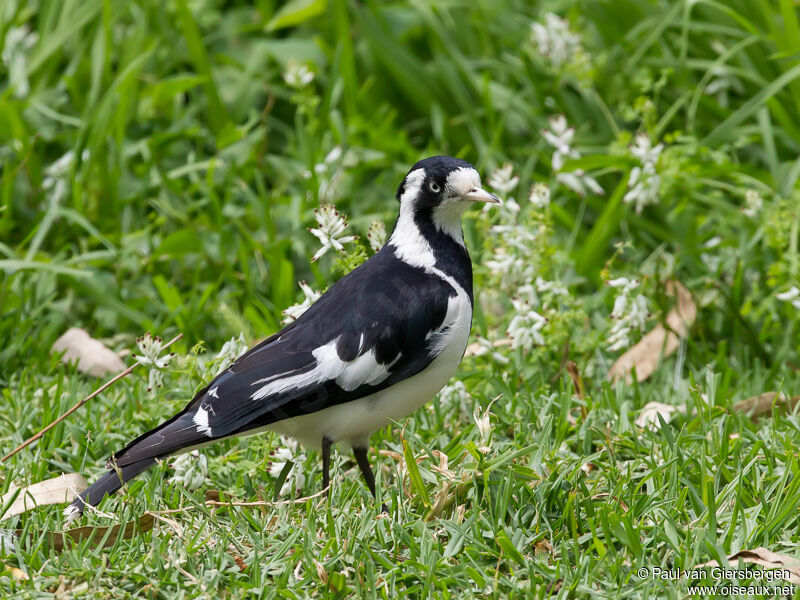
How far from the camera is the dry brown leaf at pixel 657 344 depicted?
3.98m

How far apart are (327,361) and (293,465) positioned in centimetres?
40

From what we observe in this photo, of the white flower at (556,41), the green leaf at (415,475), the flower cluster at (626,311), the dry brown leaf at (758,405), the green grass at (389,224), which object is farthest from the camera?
the white flower at (556,41)

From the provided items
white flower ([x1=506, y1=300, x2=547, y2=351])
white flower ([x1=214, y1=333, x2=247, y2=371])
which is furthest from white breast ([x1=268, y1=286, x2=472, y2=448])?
white flower ([x1=506, y1=300, x2=547, y2=351])

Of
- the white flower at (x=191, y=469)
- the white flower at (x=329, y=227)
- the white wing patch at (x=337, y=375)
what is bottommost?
the white flower at (x=191, y=469)

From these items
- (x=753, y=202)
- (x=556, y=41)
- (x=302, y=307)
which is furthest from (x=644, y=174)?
(x=302, y=307)

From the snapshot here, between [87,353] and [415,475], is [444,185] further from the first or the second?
[87,353]

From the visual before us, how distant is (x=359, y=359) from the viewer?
115 inches

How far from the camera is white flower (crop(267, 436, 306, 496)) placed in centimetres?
308

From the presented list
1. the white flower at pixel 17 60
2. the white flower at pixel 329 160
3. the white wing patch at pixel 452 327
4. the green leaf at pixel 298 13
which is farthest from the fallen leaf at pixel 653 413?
the white flower at pixel 17 60

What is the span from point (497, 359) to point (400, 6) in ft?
8.34

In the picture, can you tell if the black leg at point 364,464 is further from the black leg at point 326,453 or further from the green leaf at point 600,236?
the green leaf at point 600,236

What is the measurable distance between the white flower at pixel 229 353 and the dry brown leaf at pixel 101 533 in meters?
0.57

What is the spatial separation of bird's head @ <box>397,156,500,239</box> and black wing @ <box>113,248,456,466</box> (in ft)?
0.62

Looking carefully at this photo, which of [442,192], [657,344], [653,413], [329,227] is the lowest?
[657,344]
